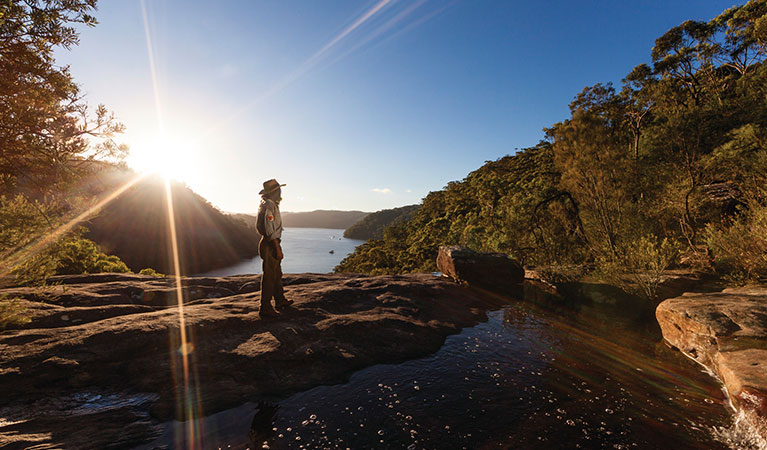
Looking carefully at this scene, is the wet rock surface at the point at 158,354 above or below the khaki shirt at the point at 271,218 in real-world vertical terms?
below

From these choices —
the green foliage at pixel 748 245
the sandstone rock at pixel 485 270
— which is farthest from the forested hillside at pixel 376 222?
the green foliage at pixel 748 245

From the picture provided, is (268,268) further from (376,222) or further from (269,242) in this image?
(376,222)

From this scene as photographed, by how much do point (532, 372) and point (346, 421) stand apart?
4.02 metres

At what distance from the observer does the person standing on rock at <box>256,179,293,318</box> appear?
702 cm

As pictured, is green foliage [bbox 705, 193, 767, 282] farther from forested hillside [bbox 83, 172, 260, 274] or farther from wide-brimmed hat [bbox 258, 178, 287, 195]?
forested hillside [bbox 83, 172, 260, 274]

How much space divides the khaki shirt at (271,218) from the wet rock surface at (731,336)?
9292 millimetres

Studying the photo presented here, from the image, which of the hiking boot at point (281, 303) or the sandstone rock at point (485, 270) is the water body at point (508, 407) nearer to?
the hiking boot at point (281, 303)

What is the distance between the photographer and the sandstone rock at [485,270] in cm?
1380

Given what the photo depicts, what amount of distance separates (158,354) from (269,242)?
308 centimetres

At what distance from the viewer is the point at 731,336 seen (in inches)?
242

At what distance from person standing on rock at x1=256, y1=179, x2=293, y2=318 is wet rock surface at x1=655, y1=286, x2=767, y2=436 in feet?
29.1

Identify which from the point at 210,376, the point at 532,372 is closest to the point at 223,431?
the point at 210,376

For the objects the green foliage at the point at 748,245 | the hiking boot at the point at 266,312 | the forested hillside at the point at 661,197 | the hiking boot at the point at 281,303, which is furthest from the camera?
the forested hillside at the point at 661,197

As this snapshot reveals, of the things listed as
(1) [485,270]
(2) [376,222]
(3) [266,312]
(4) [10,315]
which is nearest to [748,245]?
(1) [485,270]
